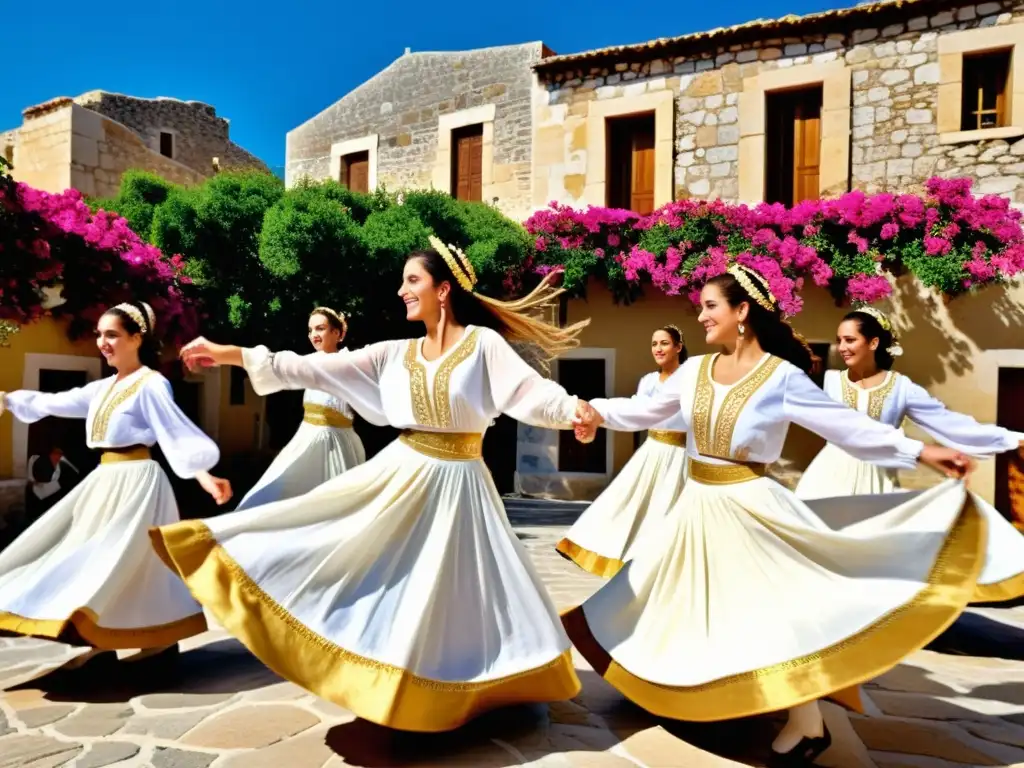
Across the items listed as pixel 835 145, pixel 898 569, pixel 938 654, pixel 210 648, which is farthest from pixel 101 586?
pixel 835 145

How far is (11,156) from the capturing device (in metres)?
15.5

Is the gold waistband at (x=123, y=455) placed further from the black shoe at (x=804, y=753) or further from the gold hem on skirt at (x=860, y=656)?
the black shoe at (x=804, y=753)

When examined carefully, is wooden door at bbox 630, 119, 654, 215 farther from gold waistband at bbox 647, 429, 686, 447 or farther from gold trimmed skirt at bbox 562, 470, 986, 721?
gold trimmed skirt at bbox 562, 470, 986, 721

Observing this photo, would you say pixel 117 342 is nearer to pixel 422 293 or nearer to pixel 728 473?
pixel 422 293

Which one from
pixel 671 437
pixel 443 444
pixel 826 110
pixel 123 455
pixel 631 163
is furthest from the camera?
pixel 631 163

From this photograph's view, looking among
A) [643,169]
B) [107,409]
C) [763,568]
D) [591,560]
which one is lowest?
[591,560]

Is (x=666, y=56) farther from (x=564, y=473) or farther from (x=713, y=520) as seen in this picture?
(x=713, y=520)

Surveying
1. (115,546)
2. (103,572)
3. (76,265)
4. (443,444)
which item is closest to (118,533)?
(115,546)

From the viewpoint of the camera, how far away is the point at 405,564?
3531 mm

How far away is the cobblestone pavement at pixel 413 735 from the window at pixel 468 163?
11643 mm

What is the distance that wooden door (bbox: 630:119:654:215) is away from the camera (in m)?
13.8

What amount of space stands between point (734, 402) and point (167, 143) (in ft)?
65.6

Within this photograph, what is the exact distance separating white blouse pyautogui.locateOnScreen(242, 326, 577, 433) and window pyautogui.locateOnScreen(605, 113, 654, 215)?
1044 centimetres

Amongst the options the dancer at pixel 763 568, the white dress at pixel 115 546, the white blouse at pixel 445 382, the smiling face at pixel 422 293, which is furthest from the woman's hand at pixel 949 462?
the white dress at pixel 115 546
